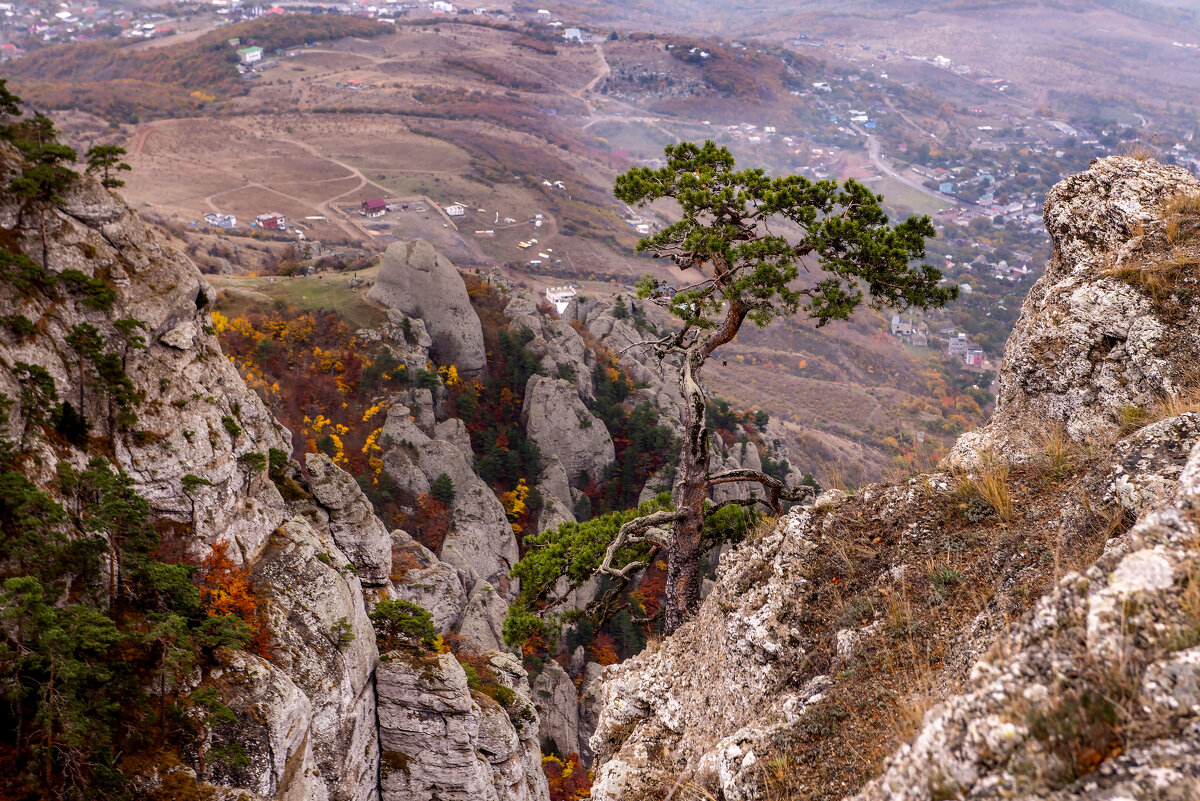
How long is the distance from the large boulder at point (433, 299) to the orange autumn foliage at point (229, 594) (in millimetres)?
42428

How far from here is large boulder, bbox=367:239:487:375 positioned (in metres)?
59.1

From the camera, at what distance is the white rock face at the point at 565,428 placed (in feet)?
191

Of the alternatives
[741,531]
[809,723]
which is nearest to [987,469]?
[809,723]

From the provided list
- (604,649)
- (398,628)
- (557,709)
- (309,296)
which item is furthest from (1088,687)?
(309,296)

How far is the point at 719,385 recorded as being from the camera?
398 ft

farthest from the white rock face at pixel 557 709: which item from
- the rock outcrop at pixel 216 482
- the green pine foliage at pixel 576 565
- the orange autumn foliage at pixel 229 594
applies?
the green pine foliage at pixel 576 565

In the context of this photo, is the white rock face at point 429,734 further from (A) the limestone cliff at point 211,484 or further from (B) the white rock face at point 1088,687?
(B) the white rock face at point 1088,687

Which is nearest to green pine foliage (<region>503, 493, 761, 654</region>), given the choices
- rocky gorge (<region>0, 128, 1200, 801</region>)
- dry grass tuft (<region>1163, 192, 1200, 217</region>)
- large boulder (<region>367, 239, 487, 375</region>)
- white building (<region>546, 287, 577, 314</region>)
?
rocky gorge (<region>0, 128, 1200, 801</region>)

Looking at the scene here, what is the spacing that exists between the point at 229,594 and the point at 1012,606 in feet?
61.2

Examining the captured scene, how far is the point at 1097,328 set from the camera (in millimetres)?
12258

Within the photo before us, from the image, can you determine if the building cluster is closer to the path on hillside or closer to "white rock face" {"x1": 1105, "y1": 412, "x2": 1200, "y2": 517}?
the path on hillside

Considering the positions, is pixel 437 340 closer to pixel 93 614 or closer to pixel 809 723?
pixel 93 614

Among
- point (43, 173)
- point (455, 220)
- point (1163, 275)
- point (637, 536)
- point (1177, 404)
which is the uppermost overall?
point (1163, 275)

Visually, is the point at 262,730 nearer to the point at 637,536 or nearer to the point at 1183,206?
the point at 637,536
